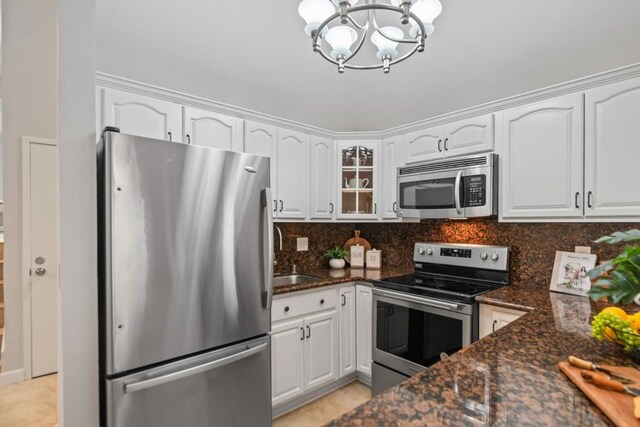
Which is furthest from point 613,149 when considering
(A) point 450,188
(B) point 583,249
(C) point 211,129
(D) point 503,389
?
(C) point 211,129

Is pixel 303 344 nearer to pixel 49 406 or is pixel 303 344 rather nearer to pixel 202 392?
pixel 202 392

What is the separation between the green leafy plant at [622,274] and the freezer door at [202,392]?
5.11ft

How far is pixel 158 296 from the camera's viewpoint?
1485 millimetres

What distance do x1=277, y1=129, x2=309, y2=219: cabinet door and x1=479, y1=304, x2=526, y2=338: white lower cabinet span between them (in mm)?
1552

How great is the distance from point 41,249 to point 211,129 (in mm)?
1978

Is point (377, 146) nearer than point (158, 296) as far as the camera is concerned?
No

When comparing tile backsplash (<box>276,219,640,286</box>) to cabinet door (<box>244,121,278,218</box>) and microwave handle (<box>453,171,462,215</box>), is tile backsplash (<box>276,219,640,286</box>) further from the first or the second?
cabinet door (<box>244,121,278,218</box>)

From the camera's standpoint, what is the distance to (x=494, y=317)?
2006mm

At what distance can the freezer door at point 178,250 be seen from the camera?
140 cm

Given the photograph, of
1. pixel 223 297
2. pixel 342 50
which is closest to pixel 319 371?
pixel 223 297

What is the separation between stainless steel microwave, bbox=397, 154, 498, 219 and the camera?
2.35 metres

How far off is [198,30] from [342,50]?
2.65 feet

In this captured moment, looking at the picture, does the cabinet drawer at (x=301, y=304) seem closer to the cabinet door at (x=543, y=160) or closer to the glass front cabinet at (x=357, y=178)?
the glass front cabinet at (x=357, y=178)

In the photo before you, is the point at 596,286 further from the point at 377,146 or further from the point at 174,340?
the point at 377,146
